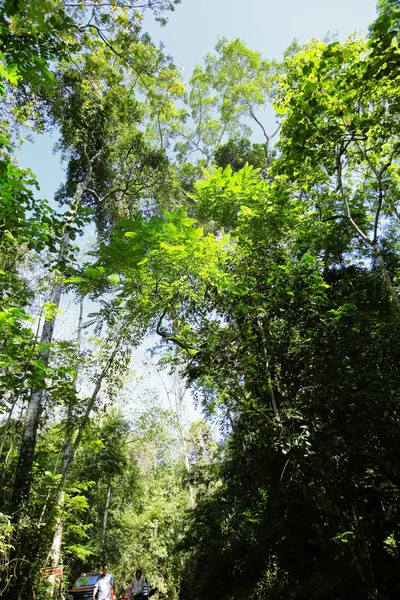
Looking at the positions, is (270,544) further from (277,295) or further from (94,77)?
(94,77)

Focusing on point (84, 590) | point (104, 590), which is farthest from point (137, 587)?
point (84, 590)

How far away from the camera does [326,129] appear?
10.3ft

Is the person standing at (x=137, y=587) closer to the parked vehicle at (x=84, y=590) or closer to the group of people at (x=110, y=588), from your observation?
the group of people at (x=110, y=588)

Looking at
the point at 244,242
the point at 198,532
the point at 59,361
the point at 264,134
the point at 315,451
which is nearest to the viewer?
the point at 315,451

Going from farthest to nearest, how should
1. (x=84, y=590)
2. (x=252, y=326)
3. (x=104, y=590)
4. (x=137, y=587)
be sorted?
1. (x=84, y=590)
2. (x=137, y=587)
3. (x=104, y=590)
4. (x=252, y=326)

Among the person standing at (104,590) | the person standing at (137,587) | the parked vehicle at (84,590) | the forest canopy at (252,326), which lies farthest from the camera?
the parked vehicle at (84,590)

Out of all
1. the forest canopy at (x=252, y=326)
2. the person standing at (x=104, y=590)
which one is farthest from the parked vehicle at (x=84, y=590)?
the person standing at (x=104, y=590)

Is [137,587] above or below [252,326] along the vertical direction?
below

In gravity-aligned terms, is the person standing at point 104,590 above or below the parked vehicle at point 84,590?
above

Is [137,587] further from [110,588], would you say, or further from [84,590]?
[84,590]

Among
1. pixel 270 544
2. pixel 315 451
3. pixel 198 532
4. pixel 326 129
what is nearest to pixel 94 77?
pixel 326 129

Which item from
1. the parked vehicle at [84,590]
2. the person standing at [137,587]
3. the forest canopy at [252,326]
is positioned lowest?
the parked vehicle at [84,590]

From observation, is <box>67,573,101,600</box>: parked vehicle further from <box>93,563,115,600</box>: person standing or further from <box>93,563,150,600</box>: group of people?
<box>93,563,115,600</box>: person standing

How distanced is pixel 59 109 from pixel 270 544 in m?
11.8
